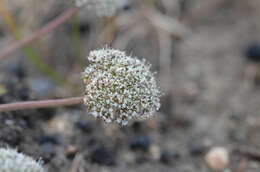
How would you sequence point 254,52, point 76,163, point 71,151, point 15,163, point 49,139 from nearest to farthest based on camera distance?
1. point 15,163
2. point 76,163
3. point 71,151
4. point 49,139
5. point 254,52

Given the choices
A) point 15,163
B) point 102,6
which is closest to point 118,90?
point 15,163

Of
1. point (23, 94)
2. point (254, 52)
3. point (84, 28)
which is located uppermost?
point (84, 28)

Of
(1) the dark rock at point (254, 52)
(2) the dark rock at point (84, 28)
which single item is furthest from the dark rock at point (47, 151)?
(1) the dark rock at point (254, 52)

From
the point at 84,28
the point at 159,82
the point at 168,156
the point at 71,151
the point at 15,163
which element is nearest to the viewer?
the point at 15,163

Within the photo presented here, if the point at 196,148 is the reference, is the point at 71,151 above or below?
below

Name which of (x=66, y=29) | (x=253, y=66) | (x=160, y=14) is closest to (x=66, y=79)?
(x=66, y=29)

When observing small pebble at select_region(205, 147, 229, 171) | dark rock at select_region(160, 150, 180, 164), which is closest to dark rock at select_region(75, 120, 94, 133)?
dark rock at select_region(160, 150, 180, 164)

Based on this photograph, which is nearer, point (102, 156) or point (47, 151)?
point (47, 151)

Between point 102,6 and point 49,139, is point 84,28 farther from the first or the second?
point 49,139
